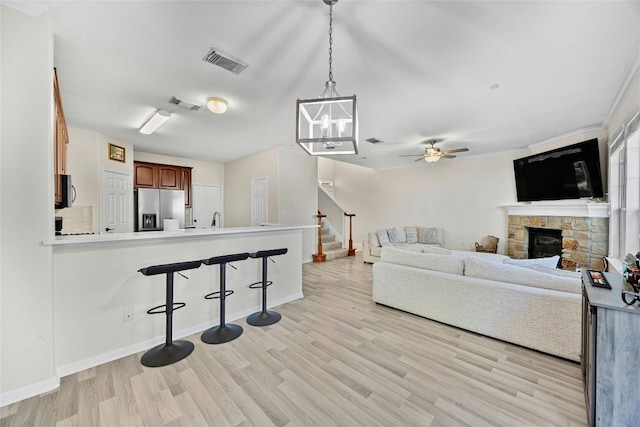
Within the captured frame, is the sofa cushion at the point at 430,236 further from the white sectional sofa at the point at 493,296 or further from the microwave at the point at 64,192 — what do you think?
the microwave at the point at 64,192

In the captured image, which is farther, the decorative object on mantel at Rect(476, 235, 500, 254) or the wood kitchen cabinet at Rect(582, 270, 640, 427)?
the decorative object on mantel at Rect(476, 235, 500, 254)

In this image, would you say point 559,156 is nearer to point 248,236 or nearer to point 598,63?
point 598,63

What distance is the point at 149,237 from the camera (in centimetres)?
231

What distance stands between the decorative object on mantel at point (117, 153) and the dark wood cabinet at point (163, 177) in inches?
20.5

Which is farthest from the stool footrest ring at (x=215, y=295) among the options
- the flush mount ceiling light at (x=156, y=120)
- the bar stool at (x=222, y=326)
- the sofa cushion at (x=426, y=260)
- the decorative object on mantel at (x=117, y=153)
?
the decorative object on mantel at (x=117, y=153)

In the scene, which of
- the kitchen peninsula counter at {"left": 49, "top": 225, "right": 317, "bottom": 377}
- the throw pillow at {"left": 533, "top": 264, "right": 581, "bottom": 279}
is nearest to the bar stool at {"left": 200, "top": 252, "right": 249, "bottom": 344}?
the kitchen peninsula counter at {"left": 49, "top": 225, "right": 317, "bottom": 377}

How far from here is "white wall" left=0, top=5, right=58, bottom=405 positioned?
1.67m

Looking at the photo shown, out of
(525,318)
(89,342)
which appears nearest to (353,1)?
(525,318)

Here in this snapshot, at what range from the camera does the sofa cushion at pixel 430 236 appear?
6.42 meters

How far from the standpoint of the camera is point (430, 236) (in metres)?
6.46

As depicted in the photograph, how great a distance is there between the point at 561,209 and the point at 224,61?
19.0 feet

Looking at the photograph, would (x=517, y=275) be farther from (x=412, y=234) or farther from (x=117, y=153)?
(x=117, y=153)

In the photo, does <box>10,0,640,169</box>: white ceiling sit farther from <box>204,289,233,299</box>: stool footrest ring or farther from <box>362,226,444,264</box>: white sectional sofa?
<box>362,226,444,264</box>: white sectional sofa

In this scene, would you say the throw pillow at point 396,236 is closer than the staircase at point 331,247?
Yes
